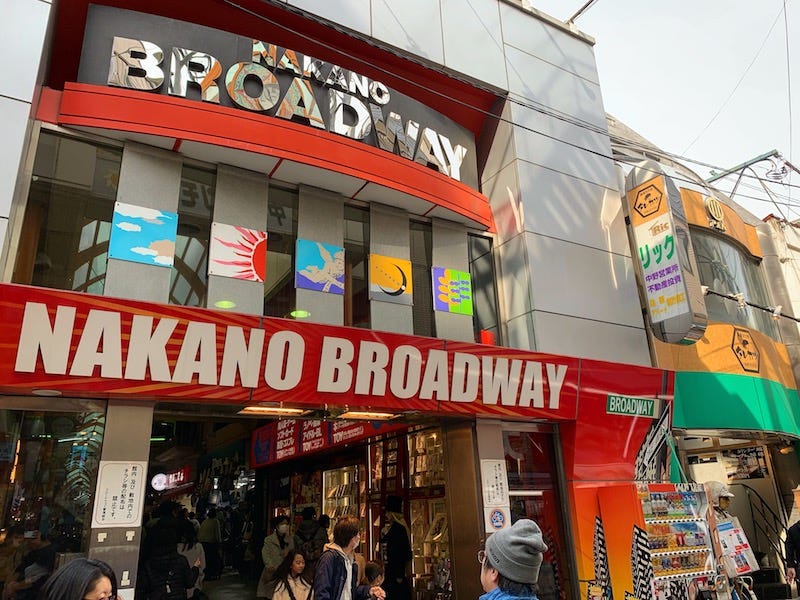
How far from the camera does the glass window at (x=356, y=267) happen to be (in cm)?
900

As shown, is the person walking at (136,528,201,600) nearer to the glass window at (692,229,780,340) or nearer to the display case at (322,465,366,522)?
the display case at (322,465,366,522)

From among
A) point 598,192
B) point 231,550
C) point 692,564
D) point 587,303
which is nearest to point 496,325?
point 587,303

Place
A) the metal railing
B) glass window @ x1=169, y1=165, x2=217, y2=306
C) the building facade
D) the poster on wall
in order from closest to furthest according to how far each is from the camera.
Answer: the building facade
glass window @ x1=169, y1=165, x2=217, y2=306
the metal railing
the poster on wall

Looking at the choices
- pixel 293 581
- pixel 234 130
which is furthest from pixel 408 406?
pixel 234 130

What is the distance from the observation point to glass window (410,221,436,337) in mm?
9617

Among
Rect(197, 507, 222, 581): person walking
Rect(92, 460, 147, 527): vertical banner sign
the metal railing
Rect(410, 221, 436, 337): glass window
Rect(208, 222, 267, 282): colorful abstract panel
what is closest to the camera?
Rect(92, 460, 147, 527): vertical banner sign

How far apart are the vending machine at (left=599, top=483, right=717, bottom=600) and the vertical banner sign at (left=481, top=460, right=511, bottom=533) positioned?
1.69 m

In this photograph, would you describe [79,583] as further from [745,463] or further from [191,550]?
[745,463]

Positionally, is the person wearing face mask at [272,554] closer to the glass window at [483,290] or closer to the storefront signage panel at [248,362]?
the storefront signage panel at [248,362]

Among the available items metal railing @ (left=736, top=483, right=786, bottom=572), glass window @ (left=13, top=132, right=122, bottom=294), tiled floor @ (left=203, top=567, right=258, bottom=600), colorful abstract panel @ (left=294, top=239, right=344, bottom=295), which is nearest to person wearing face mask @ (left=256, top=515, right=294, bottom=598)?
tiled floor @ (left=203, top=567, right=258, bottom=600)

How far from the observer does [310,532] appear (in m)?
9.53

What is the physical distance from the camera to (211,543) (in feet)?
44.7

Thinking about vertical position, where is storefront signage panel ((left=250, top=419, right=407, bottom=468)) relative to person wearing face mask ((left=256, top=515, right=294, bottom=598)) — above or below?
above

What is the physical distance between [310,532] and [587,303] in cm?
626
